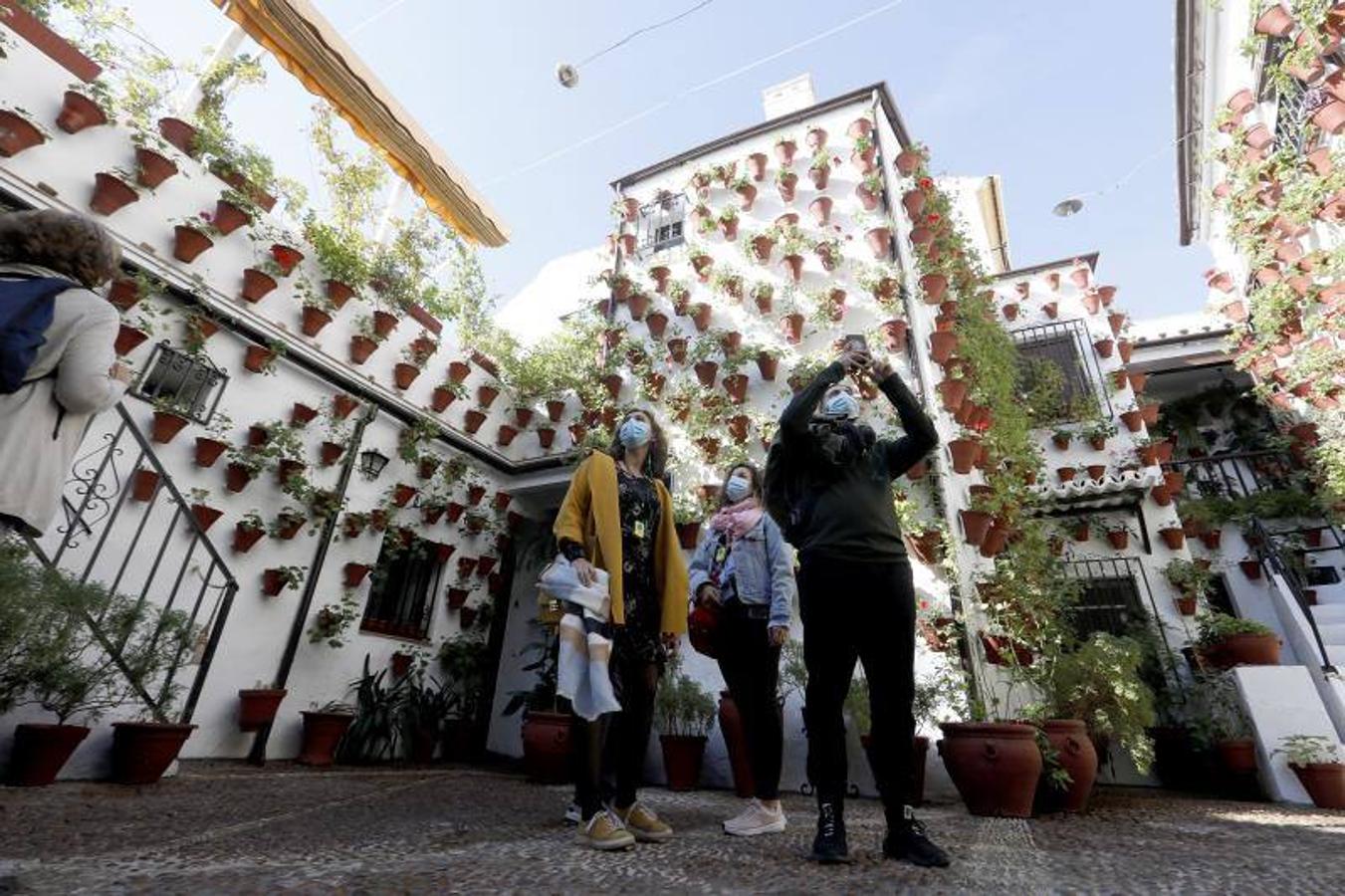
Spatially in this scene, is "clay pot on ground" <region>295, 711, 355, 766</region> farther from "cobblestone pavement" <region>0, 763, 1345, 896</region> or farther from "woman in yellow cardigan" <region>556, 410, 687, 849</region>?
"woman in yellow cardigan" <region>556, 410, 687, 849</region>

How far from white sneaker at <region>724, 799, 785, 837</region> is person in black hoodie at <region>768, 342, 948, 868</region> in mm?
558

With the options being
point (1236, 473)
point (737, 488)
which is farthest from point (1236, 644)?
point (737, 488)

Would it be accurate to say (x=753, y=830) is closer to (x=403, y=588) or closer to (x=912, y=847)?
(x=912, y=847)

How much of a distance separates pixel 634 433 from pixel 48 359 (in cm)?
198

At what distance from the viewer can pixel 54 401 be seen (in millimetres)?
1733

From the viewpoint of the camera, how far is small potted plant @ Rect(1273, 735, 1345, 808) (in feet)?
12.9

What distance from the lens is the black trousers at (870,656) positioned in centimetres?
209

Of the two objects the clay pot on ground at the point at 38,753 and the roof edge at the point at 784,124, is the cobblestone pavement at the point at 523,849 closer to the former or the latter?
the clay pot on ground at the point at 38,753

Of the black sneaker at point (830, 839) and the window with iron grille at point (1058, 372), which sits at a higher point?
the window with iron grille at point (1058, 372)

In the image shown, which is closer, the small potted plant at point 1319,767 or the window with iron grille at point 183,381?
the small potted plant at point 1319,767

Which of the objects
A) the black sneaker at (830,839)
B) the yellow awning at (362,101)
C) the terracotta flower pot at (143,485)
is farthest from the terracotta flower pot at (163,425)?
the black sneaker at (830,839)

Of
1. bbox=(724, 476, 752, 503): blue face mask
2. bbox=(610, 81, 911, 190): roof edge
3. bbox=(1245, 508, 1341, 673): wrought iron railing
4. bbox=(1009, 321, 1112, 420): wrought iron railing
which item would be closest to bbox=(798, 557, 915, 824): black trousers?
bbox=(724, 476, 752, 503): blue face mask

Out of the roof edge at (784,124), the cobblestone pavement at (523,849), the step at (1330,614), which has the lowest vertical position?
the cobblestone pavement at (523,849)

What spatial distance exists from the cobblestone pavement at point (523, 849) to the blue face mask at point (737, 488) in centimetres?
162
